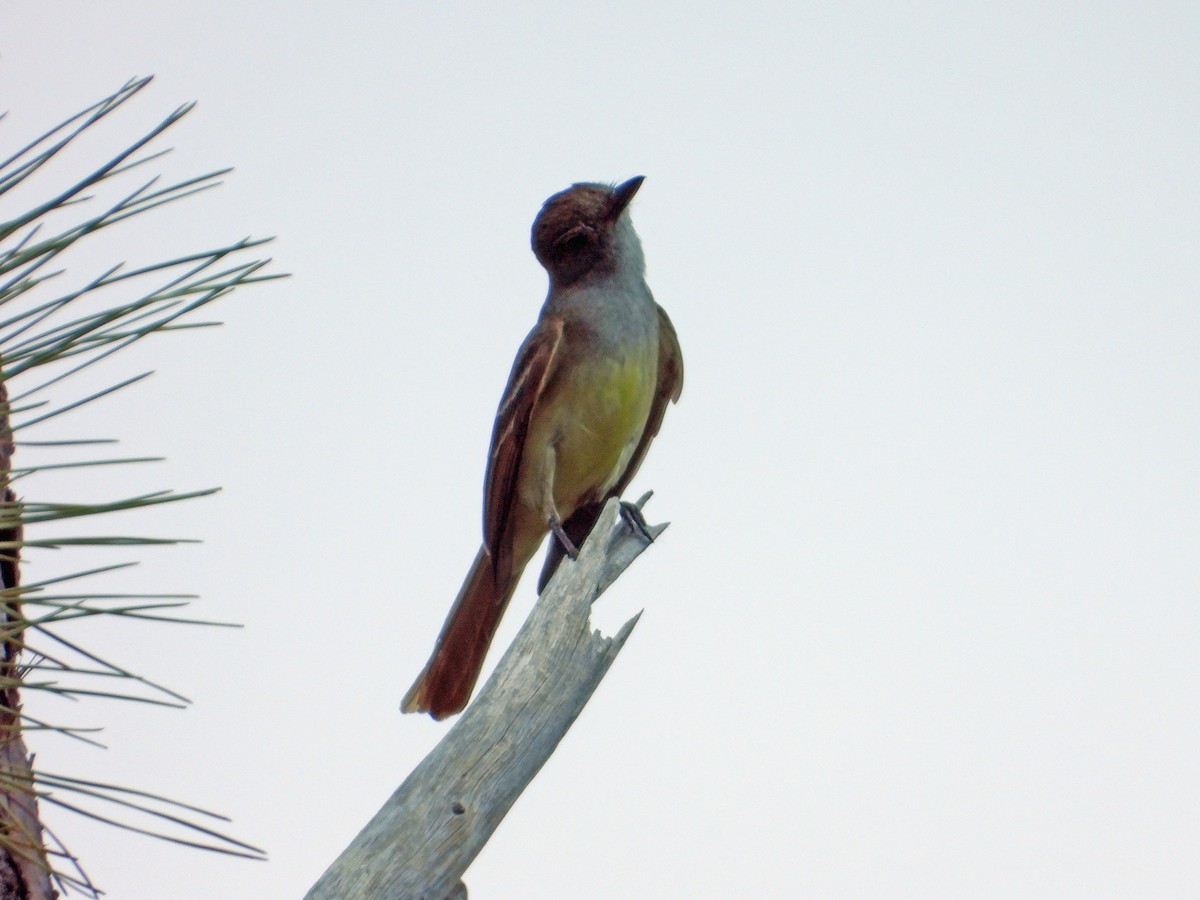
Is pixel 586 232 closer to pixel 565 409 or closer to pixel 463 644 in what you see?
pixel 565 409

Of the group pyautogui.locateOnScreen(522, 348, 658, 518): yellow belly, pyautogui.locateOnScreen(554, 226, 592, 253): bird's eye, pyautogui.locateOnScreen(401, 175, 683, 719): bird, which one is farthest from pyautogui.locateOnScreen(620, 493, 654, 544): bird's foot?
pyautogui.locateOnScreen(554, 226, 592, 253): bird's eye

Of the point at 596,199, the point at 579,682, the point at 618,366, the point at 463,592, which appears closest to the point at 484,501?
the point at 463,592

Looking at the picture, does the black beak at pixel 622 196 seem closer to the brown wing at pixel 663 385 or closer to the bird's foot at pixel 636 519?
the brown wing at pixel 663 385

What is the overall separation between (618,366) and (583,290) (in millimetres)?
388

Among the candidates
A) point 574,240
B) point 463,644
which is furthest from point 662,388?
point 463,644

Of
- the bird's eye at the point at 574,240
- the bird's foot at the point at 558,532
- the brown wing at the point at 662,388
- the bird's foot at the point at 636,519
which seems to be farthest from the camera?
the brown wing at the point at 662,388

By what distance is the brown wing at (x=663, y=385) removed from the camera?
5.29 m

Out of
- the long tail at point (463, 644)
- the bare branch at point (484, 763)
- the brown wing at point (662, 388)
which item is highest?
the brown wing at point (662, 388)

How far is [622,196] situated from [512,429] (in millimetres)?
1029

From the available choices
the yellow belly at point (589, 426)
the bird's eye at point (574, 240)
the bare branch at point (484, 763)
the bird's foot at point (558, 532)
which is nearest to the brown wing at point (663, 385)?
the yellow belly at point (589, 426)

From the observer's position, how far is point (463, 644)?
4.75 m

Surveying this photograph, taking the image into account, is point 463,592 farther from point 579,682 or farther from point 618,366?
point 579,682

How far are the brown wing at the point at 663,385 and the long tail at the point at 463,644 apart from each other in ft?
2.27

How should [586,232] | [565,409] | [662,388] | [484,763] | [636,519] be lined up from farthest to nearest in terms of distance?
[662,388] → [586,232] → [565,409] → [636,519] → [484,763]
